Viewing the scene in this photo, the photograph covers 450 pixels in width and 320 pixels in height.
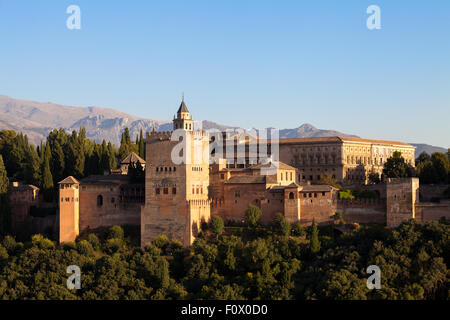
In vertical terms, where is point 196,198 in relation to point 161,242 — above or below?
above

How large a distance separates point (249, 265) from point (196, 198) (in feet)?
26.1

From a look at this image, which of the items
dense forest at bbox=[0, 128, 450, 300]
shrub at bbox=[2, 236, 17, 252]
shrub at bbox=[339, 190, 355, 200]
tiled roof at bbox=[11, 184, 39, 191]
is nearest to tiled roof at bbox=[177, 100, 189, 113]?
dense forest at bbox=[0, 128, 450, 300]

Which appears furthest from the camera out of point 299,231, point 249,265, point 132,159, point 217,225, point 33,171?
point 132,159

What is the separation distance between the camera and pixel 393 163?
64.9 meters

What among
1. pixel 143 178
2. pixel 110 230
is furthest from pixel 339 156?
pixel 110 230

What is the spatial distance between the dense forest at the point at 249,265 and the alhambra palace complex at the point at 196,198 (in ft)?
4.27

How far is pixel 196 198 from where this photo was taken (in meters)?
54.0

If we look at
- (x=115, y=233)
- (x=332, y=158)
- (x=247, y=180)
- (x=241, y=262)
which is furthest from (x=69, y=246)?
(x=332, y=158)

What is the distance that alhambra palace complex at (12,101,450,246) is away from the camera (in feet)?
172

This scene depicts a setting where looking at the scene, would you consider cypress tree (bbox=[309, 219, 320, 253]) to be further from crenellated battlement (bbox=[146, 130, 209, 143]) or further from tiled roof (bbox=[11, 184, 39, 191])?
tiled roof (bbox=[11, 184, 39, 191])

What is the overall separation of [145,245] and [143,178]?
692 cm

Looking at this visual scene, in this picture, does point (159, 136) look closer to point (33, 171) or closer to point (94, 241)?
point (94, 241)

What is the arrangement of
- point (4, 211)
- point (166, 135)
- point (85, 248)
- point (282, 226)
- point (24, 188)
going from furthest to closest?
point (24, 188) < point (4, 211) < point (166, 135) < point (85, 248) < point (282, 226)

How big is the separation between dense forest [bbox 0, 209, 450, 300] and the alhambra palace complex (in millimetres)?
1301
